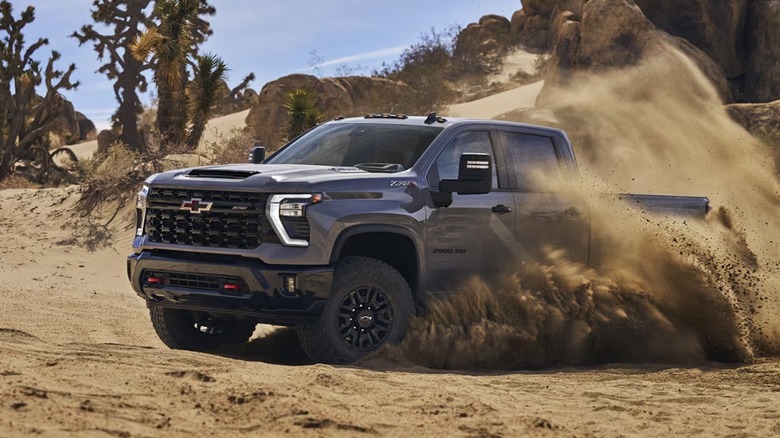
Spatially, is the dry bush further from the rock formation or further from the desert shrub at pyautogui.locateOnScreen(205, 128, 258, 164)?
the rock formation

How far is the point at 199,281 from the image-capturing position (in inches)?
312

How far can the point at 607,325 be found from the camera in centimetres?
938

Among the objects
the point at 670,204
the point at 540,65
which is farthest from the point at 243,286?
the point at 540,65

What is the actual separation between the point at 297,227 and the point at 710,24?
24.8 metres

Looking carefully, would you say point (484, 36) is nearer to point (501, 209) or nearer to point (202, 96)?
point (202, 96)

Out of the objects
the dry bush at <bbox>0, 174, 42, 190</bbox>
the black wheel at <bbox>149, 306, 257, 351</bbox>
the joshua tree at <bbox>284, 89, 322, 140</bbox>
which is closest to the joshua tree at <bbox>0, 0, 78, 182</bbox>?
the dry bush at <bbox>0, 174, 42, 190</bbox>

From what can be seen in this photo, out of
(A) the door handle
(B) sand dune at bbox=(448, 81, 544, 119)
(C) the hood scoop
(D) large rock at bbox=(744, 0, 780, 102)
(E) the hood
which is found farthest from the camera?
(B) sand dune at bbox=(448, 81, 544, 119)

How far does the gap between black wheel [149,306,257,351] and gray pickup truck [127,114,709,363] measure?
0.01 meters

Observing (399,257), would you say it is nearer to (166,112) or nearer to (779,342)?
(779,342)

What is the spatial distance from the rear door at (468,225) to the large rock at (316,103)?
24.7m

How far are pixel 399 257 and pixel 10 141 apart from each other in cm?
2867

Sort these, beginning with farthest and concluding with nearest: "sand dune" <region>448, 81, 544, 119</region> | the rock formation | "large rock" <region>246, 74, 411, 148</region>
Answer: "sand dune" <region>448, 81, 544, 119</region> < "large rock" <region>246, 74, 411, 148</region> < the rock formation

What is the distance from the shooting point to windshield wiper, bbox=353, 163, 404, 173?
8.52 metres

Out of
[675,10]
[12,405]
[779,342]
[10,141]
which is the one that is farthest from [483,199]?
[10,141]
